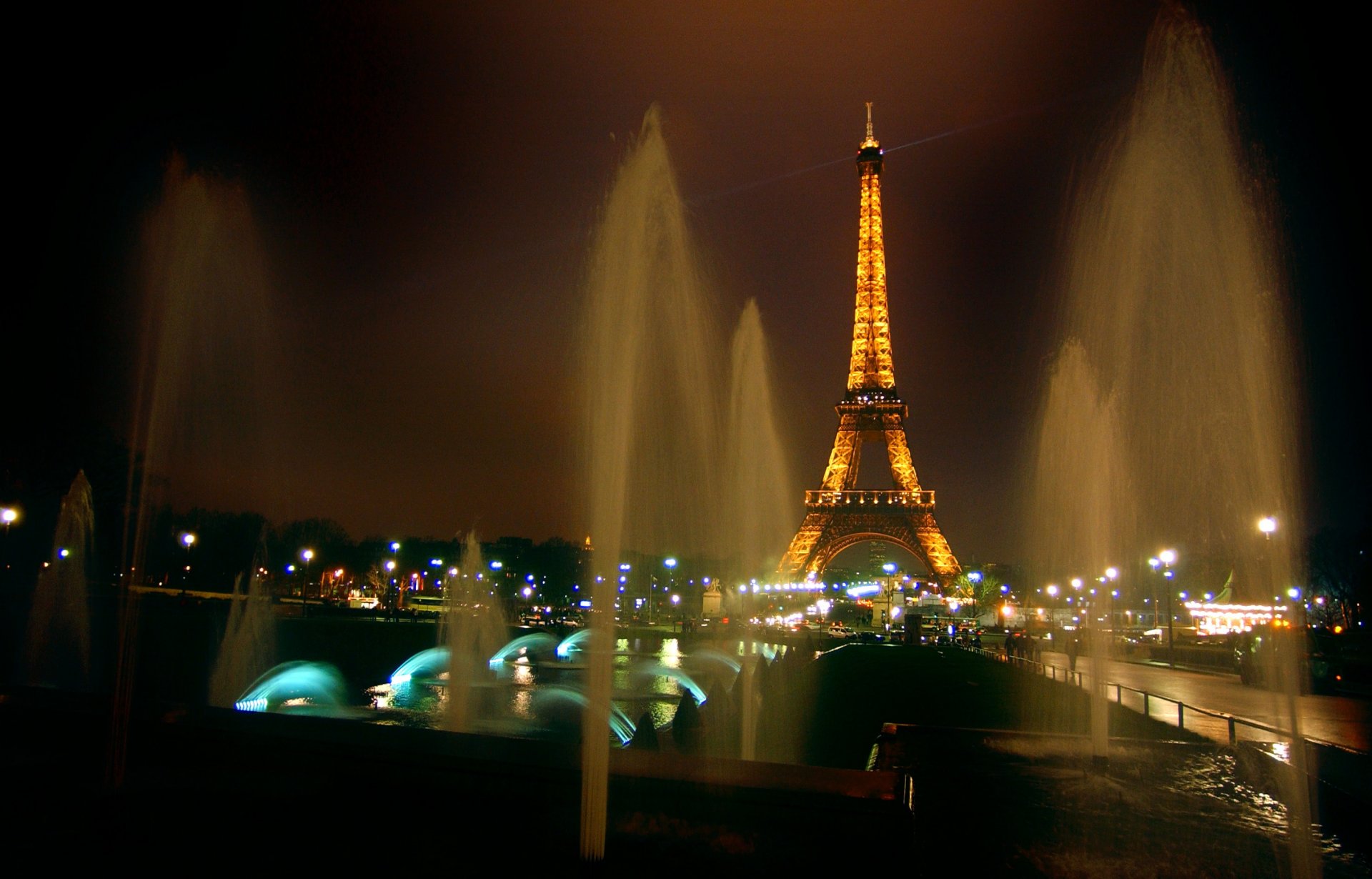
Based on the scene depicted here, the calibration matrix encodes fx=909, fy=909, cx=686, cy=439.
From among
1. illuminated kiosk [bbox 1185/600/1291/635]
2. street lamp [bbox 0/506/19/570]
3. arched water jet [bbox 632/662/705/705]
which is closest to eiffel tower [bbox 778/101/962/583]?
illuminated kiosk [bbox 1185/600/1291/635]

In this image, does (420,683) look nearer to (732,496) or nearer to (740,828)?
(732,496)

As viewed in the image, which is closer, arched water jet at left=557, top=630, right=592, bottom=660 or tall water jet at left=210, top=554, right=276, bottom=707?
tall water jet at left=210, top=554, right=276, bottom=707

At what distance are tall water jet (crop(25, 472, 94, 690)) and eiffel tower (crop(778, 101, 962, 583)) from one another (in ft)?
176

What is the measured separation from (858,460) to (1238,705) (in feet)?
204

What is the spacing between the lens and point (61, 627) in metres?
28.3

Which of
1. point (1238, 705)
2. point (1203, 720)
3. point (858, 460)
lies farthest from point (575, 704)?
point (858, 460)

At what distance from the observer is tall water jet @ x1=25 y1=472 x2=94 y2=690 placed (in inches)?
912

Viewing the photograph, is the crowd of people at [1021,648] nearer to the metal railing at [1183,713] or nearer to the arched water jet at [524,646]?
the metal railing at [1183,713]

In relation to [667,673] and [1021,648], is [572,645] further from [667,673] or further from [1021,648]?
[1021,648]

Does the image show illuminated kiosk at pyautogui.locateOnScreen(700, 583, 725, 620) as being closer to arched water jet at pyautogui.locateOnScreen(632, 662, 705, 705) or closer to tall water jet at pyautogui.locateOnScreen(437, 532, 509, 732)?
tall water jet at pyautogui.locateOnScreen(437, 532, 509, 732)

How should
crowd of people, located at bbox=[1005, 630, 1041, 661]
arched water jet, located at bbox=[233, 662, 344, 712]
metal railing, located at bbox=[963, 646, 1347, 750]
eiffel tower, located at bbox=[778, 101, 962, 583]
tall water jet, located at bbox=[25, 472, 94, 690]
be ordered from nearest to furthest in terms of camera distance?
metal railing, located at bbox=[963, 646, 1347, 750]
arched water jet, located at bbox=[233, 662, 344, 712]
tall water jet, located at bbox=[25, 472, 94, 690]
crowd of people, located at bbox=[1005, 630, 1041, 661]
eiffel tower, located at bbox=[778, 101, 962, 583]

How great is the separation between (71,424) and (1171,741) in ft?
134

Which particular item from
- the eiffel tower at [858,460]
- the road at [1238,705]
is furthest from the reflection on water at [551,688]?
the eiffel tower at [858,460]

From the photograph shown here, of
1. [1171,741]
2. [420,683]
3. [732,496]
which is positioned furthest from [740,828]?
[420,683]
